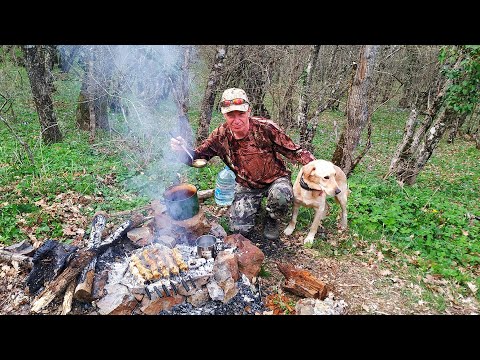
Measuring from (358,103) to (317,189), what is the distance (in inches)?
123

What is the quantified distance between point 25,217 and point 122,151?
2.95 meters

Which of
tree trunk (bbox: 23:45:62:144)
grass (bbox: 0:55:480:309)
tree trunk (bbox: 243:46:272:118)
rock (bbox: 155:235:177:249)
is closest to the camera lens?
rock (bbox: 155:235:177:249)

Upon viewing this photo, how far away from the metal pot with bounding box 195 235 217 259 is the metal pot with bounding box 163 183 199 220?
35 cm

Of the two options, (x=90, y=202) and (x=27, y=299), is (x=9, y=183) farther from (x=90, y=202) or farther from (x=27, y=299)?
(x=27, y=299)

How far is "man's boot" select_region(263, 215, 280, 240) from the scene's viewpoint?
4.57m

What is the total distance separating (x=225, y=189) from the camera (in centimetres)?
556

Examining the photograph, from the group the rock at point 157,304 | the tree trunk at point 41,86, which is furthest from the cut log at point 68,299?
the tree trunk at point 41,86

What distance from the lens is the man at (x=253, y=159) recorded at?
4.20 m

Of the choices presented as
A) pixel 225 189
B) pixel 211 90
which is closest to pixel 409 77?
pixel 211 90

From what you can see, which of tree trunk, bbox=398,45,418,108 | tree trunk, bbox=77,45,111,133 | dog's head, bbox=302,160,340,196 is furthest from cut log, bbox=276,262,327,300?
tree trunk, bbox=398,45,418,108

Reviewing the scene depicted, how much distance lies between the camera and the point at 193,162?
4297 mm

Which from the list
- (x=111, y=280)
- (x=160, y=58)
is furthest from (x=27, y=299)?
(x=160, y=58)

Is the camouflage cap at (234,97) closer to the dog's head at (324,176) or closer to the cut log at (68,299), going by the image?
the dog's head at (324,176)

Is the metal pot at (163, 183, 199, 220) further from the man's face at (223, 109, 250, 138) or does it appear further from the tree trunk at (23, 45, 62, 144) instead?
the tree trunk at (23, 45, 62, 144)
